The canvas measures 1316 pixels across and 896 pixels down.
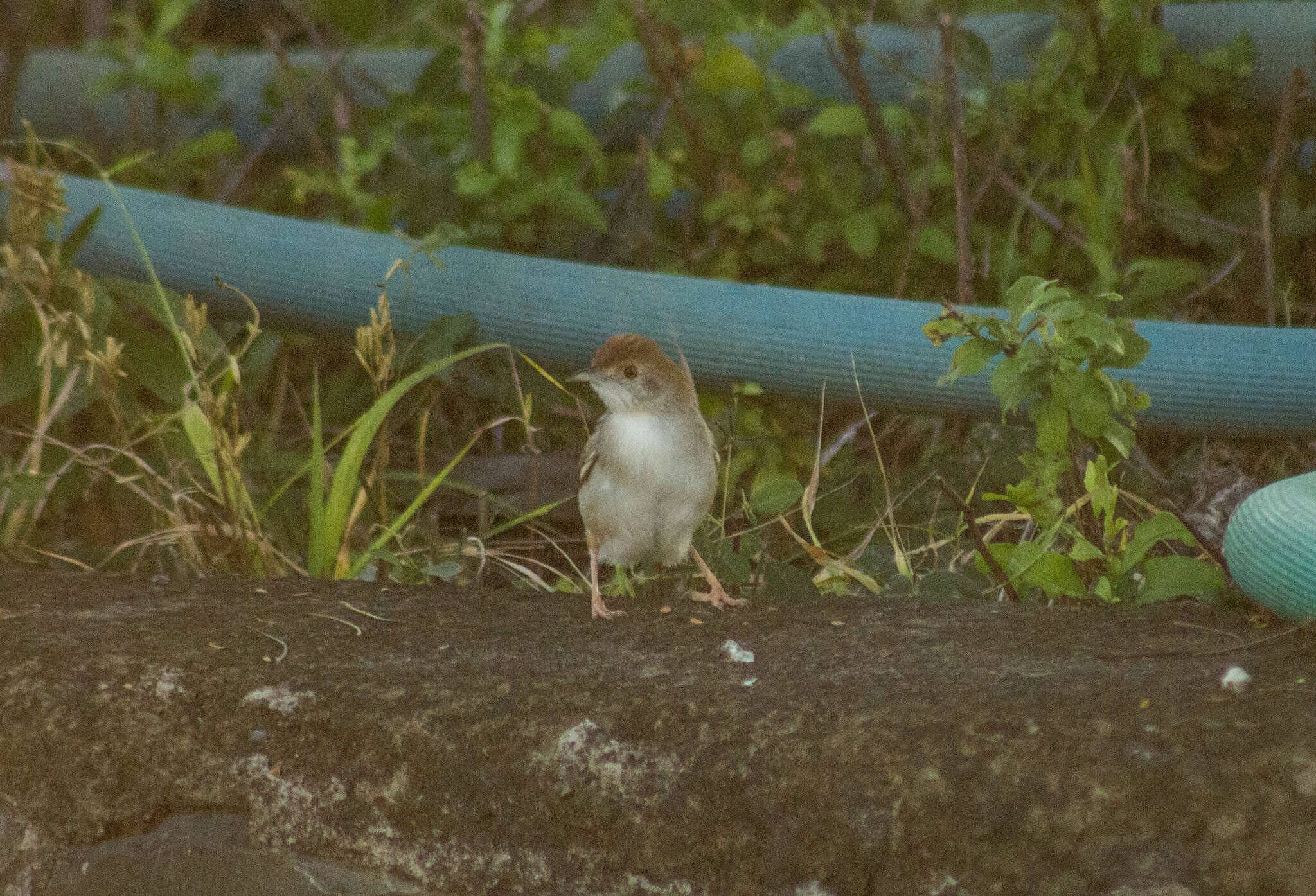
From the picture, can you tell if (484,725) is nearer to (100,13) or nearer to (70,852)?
(70,852)

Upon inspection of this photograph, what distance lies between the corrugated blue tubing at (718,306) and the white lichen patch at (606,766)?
71.7 inches

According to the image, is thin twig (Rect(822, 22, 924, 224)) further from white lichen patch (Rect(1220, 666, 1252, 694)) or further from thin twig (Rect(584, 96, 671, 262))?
white lichen patch (Rect(1220, 666, 1252, 694))

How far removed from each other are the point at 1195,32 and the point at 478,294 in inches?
92.3

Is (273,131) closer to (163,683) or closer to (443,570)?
(443,570)

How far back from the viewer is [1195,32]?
15.4 feet

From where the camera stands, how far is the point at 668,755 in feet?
7.28

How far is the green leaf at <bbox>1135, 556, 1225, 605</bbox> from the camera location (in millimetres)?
2787

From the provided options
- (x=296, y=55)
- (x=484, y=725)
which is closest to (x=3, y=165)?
(x=296, y=55)

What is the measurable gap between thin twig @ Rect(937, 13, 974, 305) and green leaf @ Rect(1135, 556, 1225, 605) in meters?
1.43

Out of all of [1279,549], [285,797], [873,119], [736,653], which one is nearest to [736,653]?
[736,653]

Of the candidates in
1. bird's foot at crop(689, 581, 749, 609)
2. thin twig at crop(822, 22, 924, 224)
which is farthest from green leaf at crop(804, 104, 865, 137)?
bird's foot at crop(689, 581, 749, 609)

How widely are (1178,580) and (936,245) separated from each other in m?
1.85

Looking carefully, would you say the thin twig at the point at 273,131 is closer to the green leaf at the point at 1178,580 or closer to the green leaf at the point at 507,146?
the green leaf at the point at 507,146

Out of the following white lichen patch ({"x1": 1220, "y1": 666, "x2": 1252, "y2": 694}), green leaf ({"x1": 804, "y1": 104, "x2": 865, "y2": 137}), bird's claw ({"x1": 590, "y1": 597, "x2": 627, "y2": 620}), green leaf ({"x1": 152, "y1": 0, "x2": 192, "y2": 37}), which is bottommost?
bird's claw ({"x1": 590, "y1": 597, "x2": 627, "y2": 620})
